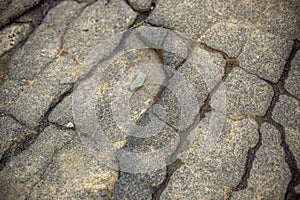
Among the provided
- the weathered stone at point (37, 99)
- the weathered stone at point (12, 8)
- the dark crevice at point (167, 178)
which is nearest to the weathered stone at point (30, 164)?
the weathered stone at point (37, 99)

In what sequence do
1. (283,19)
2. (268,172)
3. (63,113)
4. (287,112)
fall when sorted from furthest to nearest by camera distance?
(283,19), (63,113), (287,112), (268,172)

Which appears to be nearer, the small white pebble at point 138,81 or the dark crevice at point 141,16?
the small white pebble at point 138,81

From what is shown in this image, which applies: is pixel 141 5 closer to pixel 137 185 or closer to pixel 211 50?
pixel 211 50

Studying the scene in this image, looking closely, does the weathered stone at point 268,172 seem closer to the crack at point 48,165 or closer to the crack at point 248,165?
the crack at point 248,165

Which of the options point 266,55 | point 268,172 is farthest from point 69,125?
point 266,55

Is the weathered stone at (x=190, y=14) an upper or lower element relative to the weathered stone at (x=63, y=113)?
upper

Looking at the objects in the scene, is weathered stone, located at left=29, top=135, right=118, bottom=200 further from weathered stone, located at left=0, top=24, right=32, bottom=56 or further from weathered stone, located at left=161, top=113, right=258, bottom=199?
weathered stone, located at left=0, top=24, right=32, bottom=56
